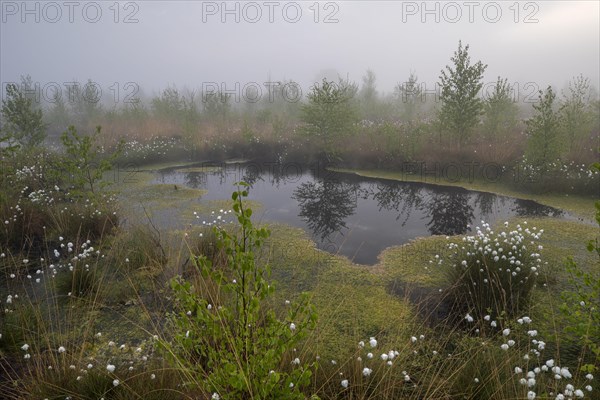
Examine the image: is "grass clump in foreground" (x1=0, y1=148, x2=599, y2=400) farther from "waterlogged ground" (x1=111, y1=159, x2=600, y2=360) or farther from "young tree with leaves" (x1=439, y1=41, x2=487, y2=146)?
"young tree with leaves" (x1=439, y1=41, x2=487, y2=146)

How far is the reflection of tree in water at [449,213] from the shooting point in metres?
8.86

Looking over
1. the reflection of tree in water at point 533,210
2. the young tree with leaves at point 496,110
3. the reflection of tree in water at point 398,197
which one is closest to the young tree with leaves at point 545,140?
the reflection of tree in water at point 533,210

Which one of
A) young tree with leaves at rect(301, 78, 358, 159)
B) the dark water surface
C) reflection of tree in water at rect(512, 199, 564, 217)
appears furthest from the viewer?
young tree with leaves at rect(301, 78, 358, 159)

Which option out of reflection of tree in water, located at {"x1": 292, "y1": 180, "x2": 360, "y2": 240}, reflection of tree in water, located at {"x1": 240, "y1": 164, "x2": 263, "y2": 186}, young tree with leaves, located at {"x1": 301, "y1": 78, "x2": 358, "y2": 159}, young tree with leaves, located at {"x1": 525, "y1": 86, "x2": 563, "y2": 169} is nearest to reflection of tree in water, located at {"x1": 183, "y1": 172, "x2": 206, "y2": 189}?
reflection of tree in water, located at {"x1": 240, "y1": 164, "x2": 263, "y2": 186}

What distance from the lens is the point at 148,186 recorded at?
13.8 meters

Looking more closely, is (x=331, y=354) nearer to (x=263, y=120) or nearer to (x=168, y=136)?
(x=168, y=136)

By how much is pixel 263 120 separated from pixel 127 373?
26.2m

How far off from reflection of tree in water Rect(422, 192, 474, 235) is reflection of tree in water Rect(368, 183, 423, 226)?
493 mm

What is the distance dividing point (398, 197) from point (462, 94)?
777 centimetres

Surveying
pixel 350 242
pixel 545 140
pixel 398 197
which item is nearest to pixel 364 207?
pixel 398 197

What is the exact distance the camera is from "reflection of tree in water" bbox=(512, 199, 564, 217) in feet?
31.9

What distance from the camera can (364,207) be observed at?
10.8 metres

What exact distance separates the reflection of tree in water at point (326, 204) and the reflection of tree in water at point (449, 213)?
2.30 meters

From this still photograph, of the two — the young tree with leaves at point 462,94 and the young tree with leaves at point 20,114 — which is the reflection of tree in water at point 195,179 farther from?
the young tree with leaves at point 462,94
